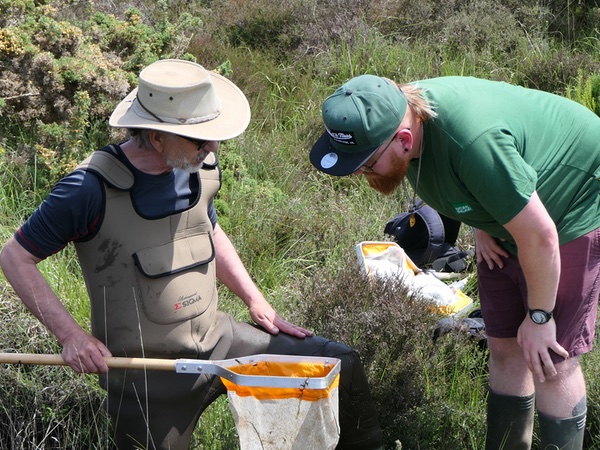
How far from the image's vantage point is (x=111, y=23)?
20.0ft

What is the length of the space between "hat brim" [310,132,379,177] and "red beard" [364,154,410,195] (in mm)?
110

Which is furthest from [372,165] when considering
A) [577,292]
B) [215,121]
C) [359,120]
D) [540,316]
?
[577,292]

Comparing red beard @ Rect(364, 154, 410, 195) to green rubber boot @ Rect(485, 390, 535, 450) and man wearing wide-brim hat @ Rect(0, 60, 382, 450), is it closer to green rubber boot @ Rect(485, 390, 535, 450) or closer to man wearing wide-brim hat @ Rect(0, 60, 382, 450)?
man wearing wide-brim hat @ Rect(0, 60, 382, 450)

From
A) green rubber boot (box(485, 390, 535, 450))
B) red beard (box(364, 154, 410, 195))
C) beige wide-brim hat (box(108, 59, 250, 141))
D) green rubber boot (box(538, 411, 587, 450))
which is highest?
beige wide-brim hat (box(108, 59, 250, 141))

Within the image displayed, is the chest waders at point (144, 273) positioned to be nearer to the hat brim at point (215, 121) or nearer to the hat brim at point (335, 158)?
the hat brim at point (215, 121)

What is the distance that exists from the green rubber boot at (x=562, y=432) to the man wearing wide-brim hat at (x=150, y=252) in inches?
30.1

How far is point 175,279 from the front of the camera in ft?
10.3

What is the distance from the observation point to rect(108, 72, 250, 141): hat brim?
298 centimetres

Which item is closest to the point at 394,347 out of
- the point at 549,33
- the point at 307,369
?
the point at 307,369

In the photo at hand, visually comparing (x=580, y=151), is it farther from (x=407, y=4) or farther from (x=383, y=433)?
(x=407, y=4)

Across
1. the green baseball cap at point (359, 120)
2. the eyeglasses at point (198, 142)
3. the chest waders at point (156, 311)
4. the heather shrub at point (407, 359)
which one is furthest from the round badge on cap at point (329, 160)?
the heather shrub at point (407, 359)

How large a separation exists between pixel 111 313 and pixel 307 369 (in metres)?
0.77

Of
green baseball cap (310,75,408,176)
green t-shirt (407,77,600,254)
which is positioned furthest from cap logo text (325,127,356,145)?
green t-shirt (407,77,600,254)

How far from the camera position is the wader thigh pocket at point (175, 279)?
309 cm
